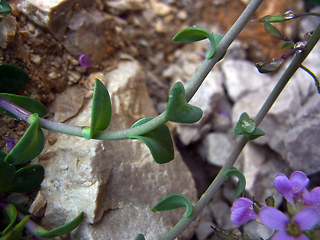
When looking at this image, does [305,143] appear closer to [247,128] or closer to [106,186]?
[247,128]

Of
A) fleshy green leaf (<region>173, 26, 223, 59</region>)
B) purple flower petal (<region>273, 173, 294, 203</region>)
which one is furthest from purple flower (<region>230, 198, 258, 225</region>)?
fleshy green leaf (<region>173, 26, 223, 59</region>)

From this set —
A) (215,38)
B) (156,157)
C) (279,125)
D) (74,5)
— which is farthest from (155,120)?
(279,125)

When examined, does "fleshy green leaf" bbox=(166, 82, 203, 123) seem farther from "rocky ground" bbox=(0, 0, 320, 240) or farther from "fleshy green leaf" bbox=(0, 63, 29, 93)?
"fleshy green leaf" bbox=(0, 63, 29, 93)

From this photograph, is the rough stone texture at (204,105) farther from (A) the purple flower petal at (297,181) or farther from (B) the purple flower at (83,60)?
(A) the purple flower petal at (297,181)

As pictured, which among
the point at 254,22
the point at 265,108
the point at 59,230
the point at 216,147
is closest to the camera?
the point at 59,230

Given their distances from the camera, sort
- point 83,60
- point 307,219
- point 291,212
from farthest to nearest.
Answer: point 83,60
point 291,212
point 307,219

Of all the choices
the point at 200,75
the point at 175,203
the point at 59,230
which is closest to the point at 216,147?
the point at 175,203

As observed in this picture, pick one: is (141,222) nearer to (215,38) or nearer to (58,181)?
(58,181)
